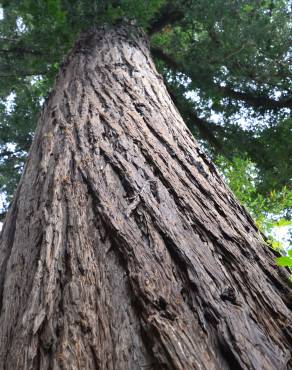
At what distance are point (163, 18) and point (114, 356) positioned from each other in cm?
790

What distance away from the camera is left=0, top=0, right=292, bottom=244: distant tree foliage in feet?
17.3

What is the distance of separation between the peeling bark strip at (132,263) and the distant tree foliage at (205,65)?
9.99ft

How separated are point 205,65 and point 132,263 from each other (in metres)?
A: 5.90

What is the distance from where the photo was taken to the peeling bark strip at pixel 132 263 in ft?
3.76

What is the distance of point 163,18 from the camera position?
804 cm

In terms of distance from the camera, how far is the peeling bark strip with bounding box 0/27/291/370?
1.15 metres

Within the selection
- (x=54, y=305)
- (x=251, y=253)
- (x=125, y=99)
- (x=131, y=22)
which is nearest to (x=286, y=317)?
(x=251, y=253)

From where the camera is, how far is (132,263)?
1.41m

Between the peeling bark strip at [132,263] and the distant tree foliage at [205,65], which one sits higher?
the distant tree foliage at [205,65]

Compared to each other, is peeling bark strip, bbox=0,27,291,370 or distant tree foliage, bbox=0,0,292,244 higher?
distant tree foliage, bbox=0,0,292,244

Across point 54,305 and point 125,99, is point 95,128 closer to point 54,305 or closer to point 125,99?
point 125,99

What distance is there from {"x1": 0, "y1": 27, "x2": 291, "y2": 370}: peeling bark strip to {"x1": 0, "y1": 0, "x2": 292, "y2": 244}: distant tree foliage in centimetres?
305

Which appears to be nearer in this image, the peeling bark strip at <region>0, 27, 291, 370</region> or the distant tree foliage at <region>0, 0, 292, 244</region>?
the peeling bark strip at <region>0, 27, 291, 370</region>

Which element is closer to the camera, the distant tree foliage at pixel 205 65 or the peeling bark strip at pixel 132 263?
the peeling bark strip at pixel 132 263
